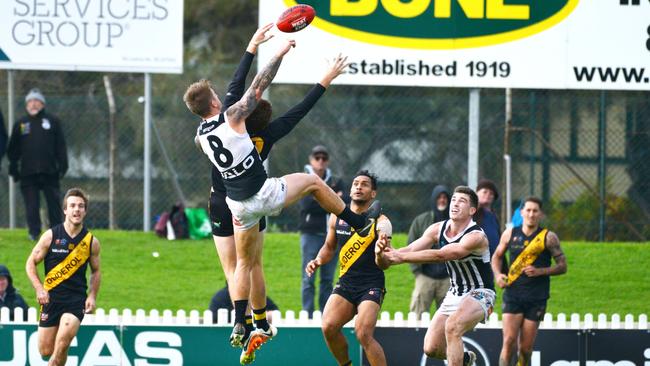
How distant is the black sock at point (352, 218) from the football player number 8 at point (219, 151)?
1.15m

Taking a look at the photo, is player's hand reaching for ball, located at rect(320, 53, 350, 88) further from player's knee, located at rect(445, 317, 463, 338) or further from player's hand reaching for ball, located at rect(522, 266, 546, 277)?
player's hand reaching for ball, located at rect(522, 266, 546, 277)

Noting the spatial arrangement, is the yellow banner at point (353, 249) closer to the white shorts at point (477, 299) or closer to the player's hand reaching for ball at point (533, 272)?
the white shorts at point (477, 299)

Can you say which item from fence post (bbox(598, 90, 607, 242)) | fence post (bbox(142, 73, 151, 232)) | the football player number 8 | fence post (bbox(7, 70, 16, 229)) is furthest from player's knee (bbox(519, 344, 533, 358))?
fence post (bbox(7, 70, 16, 229))

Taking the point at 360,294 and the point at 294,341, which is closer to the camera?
the point at 360,294

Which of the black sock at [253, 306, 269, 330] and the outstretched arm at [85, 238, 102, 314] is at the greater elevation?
the outstretched arm at [85, 238, 102, 314]

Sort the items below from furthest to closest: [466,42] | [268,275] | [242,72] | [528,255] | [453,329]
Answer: [268,275] < [466,42] < [528,255] < [453,329] < [242,72]

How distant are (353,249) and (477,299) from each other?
141 centimetres

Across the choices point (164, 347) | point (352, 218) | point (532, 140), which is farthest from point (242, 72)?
point (532, 140)

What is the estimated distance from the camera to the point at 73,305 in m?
12.9

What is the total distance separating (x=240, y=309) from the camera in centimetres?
1056

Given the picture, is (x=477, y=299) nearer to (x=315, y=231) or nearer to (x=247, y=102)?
(x=247, y=102)

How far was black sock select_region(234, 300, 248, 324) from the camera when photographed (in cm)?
1055

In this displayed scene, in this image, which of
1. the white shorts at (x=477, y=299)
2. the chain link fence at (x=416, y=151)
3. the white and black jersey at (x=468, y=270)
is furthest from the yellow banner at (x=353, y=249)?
the chain link fence at (x=416, y=151)

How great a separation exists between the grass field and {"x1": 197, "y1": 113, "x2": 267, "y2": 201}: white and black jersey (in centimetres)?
637
